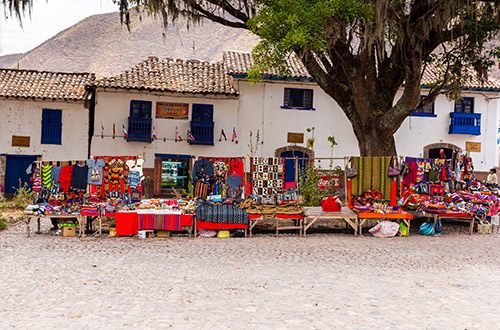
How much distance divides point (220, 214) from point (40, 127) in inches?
504

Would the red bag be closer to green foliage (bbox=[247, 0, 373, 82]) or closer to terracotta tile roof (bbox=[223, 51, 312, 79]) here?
green foliage (bbox=[247, 0, 373, 82])

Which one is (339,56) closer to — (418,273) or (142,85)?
(418,273)

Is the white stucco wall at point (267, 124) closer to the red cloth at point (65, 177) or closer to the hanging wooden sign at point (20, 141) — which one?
the hanging wooden sign at point (20, 141)

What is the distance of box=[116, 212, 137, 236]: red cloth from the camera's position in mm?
10490

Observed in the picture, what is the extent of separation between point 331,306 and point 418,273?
2492 millimetres

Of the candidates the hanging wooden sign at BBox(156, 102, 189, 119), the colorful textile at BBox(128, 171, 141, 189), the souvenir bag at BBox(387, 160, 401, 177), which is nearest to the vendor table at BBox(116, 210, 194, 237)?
the colorful textile at BBox(128, 171, 141, 189)

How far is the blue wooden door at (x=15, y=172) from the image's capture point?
19928mm

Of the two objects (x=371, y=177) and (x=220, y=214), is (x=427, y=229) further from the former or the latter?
(x=220, y=214)

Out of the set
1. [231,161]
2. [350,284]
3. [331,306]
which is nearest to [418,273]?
[350,284]

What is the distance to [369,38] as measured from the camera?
1072cm

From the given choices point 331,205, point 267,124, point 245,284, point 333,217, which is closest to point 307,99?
point 267,124

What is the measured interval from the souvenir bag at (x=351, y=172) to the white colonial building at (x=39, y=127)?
12598 mm

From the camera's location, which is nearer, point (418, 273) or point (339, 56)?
point (418, 273)

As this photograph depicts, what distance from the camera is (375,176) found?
39.6ft
